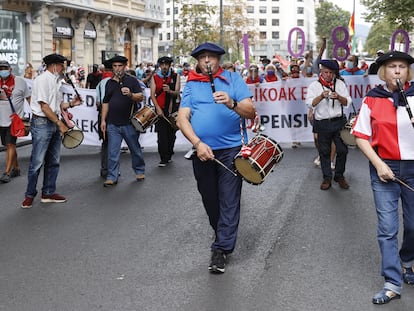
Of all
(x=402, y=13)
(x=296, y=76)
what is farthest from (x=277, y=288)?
(x=402, y=13)

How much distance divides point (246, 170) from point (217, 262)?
0.79 meters

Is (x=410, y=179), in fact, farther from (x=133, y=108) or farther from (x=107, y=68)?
(x=107, y=68)

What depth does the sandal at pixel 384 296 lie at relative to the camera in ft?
16.4

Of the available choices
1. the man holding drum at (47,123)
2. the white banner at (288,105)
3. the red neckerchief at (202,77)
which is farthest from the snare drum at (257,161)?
the white banner at (288,105)

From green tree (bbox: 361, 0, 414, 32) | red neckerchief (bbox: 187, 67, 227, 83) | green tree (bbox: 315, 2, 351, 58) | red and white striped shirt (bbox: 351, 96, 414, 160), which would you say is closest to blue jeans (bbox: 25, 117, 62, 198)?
red neckerchief (bbox: 187, 67, 227, 83)

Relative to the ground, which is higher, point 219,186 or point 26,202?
point 219,186

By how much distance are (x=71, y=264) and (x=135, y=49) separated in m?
37.9

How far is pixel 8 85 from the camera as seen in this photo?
10.4m

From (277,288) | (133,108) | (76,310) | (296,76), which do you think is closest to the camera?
(76,310)

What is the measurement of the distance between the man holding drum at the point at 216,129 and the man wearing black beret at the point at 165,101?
19.8 feet

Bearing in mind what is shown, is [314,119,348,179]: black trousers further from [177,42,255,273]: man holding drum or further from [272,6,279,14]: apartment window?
[272,6,279,14]: apartment window

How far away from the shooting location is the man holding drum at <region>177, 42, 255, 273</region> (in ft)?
18.6

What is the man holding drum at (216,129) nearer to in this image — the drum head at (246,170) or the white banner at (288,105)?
the drum head at (246,170)

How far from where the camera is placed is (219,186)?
236 inches
